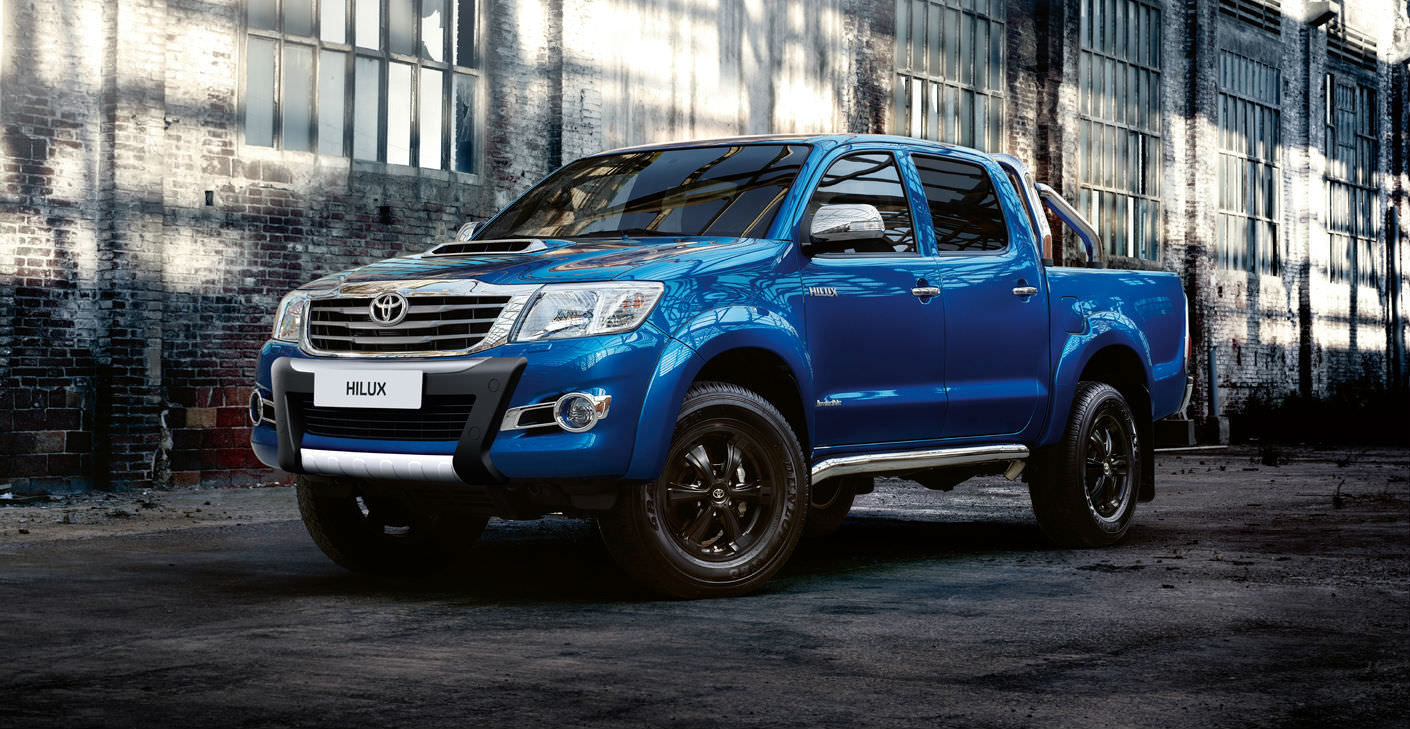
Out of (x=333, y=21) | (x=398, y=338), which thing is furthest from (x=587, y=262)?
(x=333, y=21)

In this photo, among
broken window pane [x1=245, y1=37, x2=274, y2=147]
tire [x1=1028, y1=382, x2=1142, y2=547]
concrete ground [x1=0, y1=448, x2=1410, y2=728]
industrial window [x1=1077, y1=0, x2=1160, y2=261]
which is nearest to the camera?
concrete ground [x1=0, y1=448, x2=1410, y2=728]

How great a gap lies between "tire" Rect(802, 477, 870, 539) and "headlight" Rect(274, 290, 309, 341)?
3375 millimetres

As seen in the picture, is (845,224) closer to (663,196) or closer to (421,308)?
(663,196)

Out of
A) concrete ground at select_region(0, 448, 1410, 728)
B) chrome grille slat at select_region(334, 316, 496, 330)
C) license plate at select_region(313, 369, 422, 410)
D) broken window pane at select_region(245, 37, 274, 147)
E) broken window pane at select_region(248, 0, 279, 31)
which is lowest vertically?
concrete ground at select_region(0, 448, 1410, 728)

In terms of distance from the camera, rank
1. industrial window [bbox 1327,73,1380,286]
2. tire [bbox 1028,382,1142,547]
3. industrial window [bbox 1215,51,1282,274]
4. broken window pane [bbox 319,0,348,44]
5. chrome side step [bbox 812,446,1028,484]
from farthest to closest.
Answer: industrial window [bbox 1327,73,1380,286] < industrial window [bbox 1215,51,1282,274] < broken window pane [bbox 319,0,348,44] < tire [bbox 1028,382,1142,547] < chrome side step [bbox 812,446,1028,484]

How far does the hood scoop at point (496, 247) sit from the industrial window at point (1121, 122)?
19.9 metres

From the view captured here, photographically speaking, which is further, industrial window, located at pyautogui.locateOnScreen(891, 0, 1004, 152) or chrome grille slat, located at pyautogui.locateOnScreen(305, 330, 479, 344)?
industrial window, located at pyautogui.locateOnScreen(891, 0, 1004, 152)

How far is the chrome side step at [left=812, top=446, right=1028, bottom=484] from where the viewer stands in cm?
699

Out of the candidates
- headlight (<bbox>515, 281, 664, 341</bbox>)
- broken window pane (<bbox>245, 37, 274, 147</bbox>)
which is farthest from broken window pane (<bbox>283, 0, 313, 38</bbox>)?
headlight (<bbox>515, 281, 664, 341</bbox>)

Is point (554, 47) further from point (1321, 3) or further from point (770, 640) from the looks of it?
point (1321, 3)

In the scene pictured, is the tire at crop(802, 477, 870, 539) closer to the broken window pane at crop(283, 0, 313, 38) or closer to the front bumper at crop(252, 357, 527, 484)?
the front bumper at crop(252, 357, 527, 484)

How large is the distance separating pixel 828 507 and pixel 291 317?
360 cm

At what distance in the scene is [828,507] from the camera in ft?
30.1

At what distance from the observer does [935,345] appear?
7461 millimetres
